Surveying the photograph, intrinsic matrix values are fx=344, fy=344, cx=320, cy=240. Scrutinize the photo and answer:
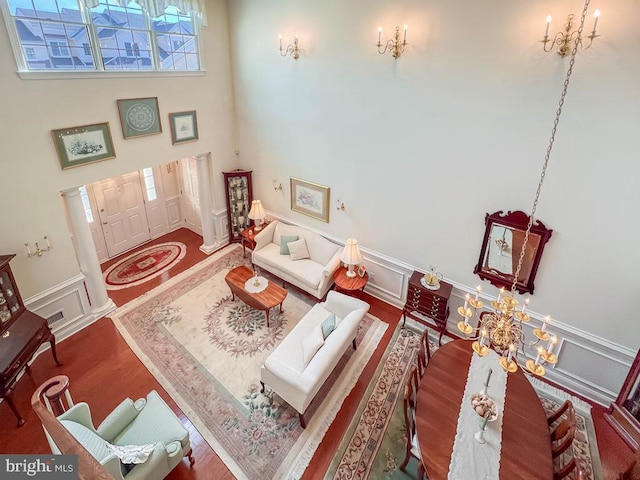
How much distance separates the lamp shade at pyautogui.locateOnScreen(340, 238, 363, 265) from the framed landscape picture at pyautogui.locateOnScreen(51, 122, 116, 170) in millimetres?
3783

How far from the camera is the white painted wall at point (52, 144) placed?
4078mm

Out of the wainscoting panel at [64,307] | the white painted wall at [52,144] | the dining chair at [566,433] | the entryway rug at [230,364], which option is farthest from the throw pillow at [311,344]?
the white painted wall at [52,144]

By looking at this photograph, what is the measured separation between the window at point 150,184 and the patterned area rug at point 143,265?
3.58ft

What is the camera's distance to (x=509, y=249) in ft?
14.1

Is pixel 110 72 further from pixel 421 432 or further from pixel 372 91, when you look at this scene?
pixel 421 432

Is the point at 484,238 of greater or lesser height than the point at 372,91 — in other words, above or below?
below

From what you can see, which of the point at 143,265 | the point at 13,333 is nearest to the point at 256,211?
the point at 143,265

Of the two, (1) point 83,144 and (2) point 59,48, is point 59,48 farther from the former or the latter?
(1) point 83,144

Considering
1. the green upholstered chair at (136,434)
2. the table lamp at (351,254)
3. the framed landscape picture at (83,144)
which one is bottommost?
the green upholstered chair at (136,434)

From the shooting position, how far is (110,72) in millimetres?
4730

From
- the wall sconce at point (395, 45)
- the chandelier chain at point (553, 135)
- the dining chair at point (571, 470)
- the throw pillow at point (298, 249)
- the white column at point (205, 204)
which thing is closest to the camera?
the dining chair at point (571, 470)

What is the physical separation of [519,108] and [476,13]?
1.14 m

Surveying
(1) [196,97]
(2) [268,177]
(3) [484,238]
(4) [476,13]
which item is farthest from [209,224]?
(4) [476,13]

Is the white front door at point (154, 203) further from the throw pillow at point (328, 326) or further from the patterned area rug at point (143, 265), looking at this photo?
the throw pillow at point (328, 326)
